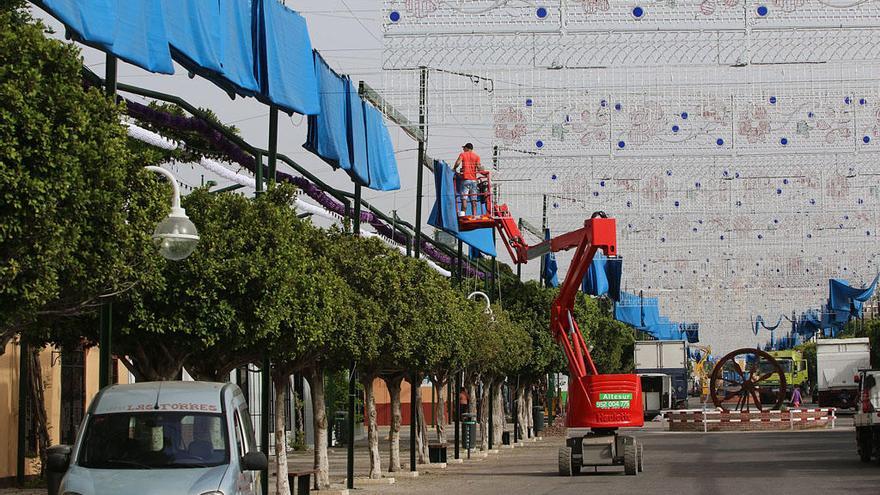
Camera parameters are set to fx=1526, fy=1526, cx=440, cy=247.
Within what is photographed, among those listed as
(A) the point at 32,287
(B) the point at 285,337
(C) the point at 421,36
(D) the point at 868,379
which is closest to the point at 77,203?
(A) the point at 32,287

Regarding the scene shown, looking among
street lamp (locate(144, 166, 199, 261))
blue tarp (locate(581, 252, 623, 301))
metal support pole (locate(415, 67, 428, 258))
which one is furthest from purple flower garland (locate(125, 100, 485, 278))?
blue tarp (locate(581, 252, 623, 301))

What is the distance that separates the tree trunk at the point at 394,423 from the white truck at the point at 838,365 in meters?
41.2

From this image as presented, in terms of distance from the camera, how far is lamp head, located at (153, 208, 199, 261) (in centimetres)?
1642

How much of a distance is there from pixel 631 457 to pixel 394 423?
548cm

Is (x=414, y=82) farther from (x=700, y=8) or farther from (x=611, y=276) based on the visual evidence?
(x=611, y=276)

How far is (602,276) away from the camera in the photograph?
219 ft

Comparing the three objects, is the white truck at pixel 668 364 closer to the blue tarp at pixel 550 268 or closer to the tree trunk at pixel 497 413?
the blue tarp at pixel 550 268

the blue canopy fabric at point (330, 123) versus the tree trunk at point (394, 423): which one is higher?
the blue canopy fabric at point (330, 123)

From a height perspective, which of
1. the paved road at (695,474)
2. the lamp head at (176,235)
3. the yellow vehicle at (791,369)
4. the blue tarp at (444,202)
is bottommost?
the paved road at (695,474)

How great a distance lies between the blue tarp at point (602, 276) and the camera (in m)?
65.6

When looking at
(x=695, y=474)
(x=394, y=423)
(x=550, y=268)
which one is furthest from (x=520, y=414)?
(x=695, y=474)

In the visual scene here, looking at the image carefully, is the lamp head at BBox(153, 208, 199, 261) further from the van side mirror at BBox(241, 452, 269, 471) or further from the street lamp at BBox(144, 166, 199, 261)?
the van side mirror at BBox(241, 452, 269, 471)

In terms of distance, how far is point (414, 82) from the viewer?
1309 inches

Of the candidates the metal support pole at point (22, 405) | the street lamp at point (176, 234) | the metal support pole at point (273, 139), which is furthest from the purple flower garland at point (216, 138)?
the street lamp at point (176, 234)
